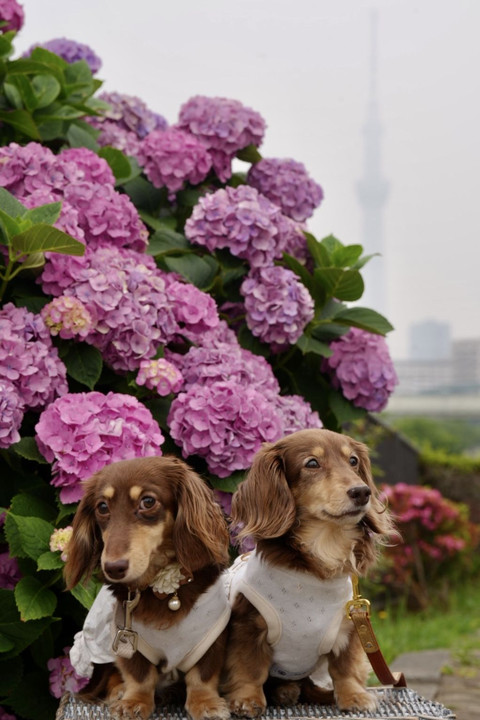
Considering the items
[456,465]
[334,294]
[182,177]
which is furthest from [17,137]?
[456,465]

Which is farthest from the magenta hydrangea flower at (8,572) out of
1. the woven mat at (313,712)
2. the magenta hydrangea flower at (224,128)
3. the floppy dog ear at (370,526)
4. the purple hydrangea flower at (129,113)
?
the purple hydrangea flower at (129,113)

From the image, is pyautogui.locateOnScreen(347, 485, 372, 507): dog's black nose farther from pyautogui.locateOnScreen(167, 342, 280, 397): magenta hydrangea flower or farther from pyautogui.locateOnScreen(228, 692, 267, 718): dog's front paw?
pyautogui.locateOnScreen(167, 342, 280, 397): magenta hydrangea flower

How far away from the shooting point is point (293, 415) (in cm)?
292

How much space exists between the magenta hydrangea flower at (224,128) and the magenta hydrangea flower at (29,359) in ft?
4.23

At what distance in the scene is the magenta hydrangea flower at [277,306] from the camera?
3.13m

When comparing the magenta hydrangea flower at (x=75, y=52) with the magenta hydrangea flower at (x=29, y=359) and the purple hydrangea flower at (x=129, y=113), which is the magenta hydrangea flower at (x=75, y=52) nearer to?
the purple hydrangea flower at (x=129, y=113)

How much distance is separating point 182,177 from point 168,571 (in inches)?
79.0

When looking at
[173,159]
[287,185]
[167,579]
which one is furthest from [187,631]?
[287,185]

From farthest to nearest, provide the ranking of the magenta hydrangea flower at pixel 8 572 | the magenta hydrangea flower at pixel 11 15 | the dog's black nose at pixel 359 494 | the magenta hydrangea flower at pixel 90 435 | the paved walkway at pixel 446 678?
the paved walkway at pixel 446 678 → the magenta hydrangea flower at pixel 11 15 → the magenta hydrangea flower at pixel 8 572 → the magenta hydrangea flower at pixel 90 435 → the dog's black nose at pixel 359 494

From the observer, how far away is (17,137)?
142 inches

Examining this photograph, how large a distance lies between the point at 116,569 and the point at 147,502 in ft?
0.53

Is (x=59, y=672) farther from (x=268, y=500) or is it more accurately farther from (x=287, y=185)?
(x=287, y=185)

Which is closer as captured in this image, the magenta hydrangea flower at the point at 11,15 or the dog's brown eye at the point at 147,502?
the dog's brown eye at the point at 147,502

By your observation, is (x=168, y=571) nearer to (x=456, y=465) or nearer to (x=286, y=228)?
(x=286, y=228)
